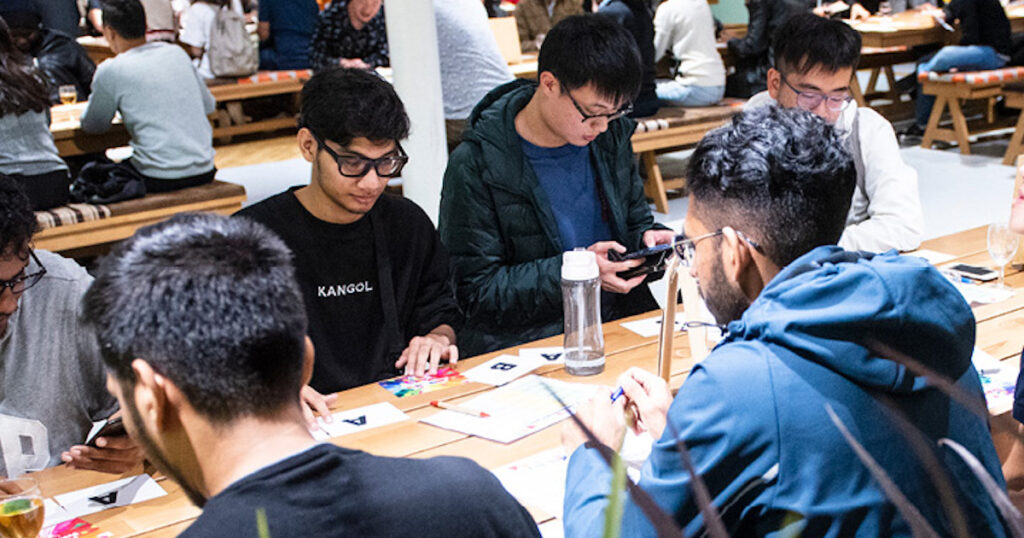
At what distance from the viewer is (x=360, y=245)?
265 cm

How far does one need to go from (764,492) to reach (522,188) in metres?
1.69

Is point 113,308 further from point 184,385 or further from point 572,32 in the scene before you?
point 572,32

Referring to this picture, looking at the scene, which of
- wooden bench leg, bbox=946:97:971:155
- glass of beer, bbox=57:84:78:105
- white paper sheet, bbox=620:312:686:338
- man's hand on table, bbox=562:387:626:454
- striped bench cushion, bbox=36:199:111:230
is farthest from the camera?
wooden bench leg, bbox=946:97:971:155

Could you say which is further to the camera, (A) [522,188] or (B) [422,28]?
(B) [422,28]

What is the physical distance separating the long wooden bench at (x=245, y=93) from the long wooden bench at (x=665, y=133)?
3.23m

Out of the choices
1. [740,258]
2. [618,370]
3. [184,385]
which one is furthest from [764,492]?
[618,370]

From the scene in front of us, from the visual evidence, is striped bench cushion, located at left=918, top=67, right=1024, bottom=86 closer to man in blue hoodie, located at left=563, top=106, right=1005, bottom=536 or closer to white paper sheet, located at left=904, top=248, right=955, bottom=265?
white paper sheet, located at left=904, top=248, right=955, bottom=265

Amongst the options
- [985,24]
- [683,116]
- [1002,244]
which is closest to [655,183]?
[683,116]

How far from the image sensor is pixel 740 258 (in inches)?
61.1

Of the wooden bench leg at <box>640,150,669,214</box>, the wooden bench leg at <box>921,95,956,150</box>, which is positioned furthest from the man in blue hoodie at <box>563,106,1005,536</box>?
the wooden bench leg at <box>921,95,956,150</box>

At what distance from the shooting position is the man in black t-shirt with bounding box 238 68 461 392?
2.46 meters

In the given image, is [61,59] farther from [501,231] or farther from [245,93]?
[501,231]

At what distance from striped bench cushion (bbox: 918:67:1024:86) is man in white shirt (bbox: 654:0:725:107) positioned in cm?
185

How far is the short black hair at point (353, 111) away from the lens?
245cm
